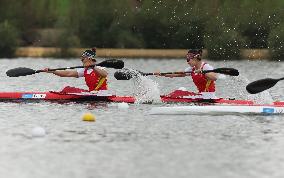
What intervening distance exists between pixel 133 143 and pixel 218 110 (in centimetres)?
588

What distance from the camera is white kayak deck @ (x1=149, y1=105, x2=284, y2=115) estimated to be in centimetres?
2700

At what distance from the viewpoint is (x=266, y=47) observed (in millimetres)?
76188

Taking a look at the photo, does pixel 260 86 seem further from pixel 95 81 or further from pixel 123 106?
pixel 95 81

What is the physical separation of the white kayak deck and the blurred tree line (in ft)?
144

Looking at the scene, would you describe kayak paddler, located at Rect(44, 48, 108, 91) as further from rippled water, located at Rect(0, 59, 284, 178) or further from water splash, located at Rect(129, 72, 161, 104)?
water splash, located at Rect(129, 72, 161, 104)

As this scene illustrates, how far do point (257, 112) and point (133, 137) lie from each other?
18.6 feet

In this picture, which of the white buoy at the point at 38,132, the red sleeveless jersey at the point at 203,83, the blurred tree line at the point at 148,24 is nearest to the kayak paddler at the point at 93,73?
the red sleeveless jersey at the point at 203,83

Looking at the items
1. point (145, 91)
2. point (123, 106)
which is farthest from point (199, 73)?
point (123, 106)

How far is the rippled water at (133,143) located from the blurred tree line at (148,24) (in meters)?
43.8

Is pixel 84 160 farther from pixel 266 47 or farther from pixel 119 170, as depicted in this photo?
pixel 266 47

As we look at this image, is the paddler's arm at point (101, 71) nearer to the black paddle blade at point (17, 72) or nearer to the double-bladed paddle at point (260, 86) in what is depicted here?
the black paddle blade at point (17, 72)

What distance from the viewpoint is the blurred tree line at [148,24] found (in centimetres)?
7431

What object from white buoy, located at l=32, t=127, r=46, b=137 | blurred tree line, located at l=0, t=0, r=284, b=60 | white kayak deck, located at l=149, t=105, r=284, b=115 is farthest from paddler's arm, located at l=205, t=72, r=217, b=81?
blurred tree line, located at l=0, t=0, r=284, b=60

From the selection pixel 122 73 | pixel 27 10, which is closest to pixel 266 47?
pixel 27 10
